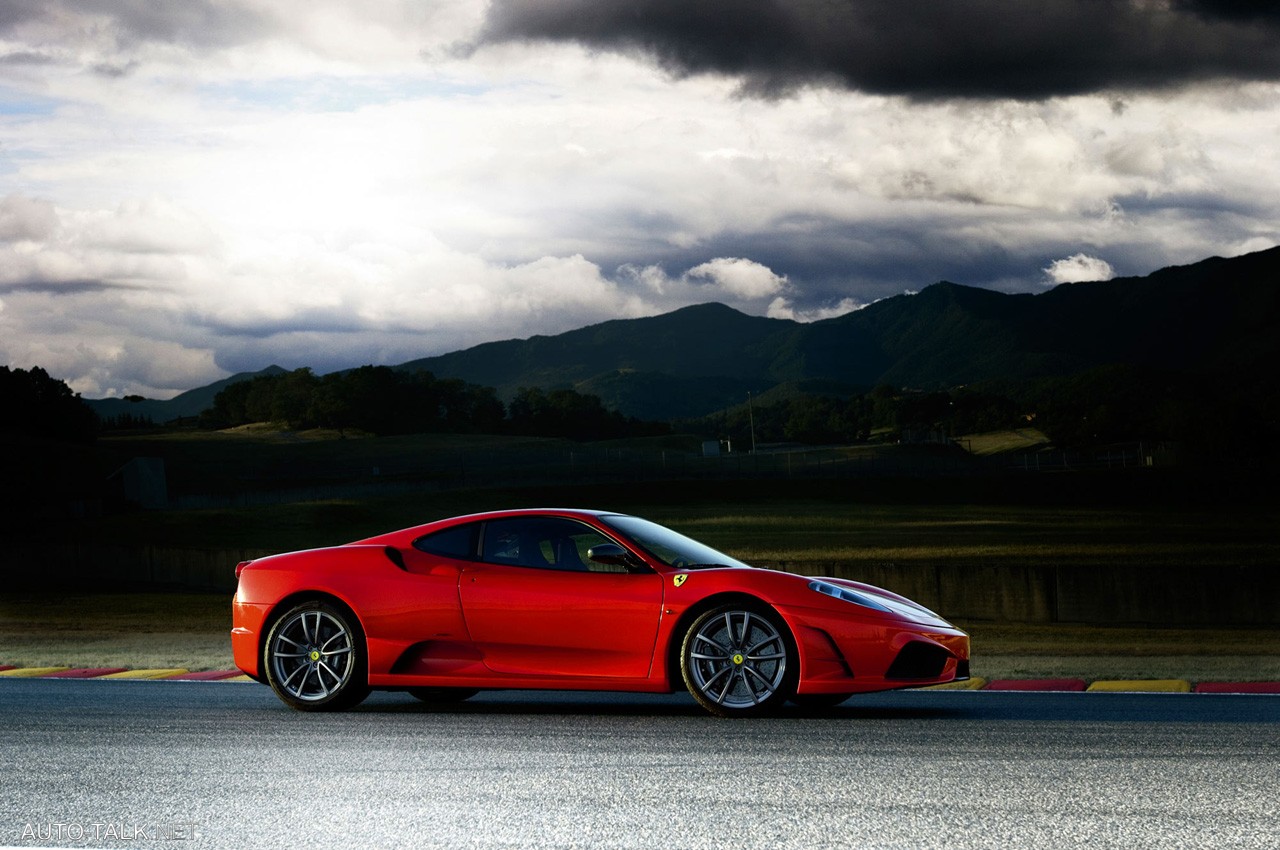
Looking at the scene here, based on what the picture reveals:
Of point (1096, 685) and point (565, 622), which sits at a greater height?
point (565, 622)

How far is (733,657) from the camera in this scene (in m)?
8.80

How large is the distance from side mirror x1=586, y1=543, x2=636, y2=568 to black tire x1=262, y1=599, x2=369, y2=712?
172 cm

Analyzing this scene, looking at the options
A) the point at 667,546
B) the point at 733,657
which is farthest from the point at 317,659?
the point at 733,657

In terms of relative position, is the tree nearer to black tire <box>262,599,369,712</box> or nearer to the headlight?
black tire <box>262,599,369,712</box>

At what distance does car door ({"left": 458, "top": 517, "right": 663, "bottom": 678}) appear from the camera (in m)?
8.95

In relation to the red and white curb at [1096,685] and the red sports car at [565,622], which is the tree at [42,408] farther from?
the red sports car at [565,622]

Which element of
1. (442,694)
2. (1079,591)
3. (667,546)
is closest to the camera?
(667,546)

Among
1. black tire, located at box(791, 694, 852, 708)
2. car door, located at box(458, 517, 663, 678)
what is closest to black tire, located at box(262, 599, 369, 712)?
car door, located at box(458, 517, 663, 678)

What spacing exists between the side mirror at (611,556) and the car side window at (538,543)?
148mm

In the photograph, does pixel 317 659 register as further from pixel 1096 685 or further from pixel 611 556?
pixel 1096 685

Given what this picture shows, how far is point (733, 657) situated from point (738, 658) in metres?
0.03

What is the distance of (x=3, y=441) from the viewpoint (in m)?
72.2

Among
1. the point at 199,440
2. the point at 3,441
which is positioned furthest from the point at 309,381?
the point at 3,441

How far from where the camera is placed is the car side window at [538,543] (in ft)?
30.8
